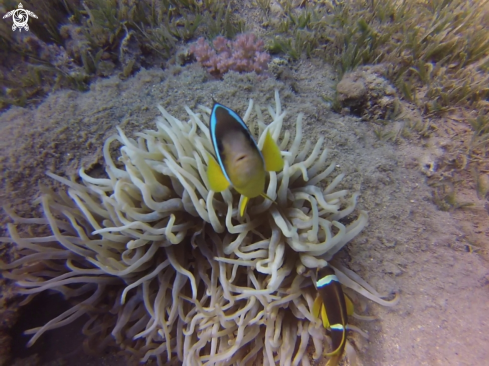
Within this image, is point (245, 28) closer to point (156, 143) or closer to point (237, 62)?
point (237, 62)

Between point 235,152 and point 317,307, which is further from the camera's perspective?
point 317,307

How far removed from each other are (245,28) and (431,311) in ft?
10.5

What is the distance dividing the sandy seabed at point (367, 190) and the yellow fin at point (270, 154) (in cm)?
95

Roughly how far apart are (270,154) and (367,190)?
3.92 feet

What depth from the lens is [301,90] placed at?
265 centimetres

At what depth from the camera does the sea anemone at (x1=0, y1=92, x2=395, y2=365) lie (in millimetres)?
1697

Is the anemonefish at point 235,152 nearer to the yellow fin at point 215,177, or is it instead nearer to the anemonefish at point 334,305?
the yellow fin at point 215,177

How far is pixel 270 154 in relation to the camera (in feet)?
4.65

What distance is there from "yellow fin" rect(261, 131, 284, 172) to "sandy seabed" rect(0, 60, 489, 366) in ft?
3.12

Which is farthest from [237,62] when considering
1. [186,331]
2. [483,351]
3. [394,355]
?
[483,351]

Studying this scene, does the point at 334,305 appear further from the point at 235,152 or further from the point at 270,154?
the point at 235,152

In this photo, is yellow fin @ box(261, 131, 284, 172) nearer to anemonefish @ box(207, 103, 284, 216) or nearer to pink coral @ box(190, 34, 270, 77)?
anemonefish @ box(207, 103, 284, 216)

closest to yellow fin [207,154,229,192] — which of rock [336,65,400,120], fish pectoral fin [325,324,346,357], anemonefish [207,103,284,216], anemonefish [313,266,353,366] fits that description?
anemonefish [207,103,284,216]

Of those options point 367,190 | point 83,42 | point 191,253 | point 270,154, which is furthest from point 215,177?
point 83,42
